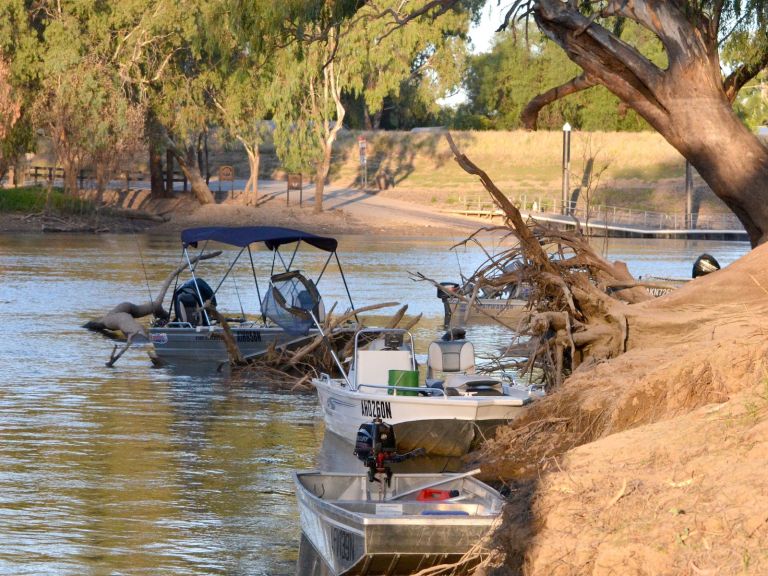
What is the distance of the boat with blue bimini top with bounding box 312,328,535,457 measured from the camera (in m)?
15.0

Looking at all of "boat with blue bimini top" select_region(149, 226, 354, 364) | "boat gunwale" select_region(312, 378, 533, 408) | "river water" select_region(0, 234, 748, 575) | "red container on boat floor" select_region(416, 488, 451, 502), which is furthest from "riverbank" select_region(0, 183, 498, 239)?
"red container on boat floor" select_region(416, 488, 451, 502)

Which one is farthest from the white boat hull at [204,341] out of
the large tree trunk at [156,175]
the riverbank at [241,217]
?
the large tree trunk at [156,175]

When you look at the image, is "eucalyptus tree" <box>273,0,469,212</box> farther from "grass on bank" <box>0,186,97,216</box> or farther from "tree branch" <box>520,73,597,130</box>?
"tree branch" <box>520,73,597,130</box>

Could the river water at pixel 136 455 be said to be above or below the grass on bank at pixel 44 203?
below

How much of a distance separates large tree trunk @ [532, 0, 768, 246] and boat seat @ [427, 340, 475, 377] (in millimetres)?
3659

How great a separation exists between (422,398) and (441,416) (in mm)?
381

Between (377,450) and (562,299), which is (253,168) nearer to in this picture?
(562,299)

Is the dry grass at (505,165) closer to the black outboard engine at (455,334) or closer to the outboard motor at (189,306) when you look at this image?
the outboard motor at (189,306)

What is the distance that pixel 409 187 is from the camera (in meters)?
79.6

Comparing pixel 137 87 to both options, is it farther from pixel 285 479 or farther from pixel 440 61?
pixel 285 479

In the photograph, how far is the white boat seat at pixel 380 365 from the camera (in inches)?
642

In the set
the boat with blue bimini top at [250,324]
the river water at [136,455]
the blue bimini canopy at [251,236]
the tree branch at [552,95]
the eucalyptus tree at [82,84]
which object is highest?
the eucalyptus tree at [82,84]

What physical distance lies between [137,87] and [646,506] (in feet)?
182

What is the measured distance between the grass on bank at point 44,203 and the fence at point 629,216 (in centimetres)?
1963
